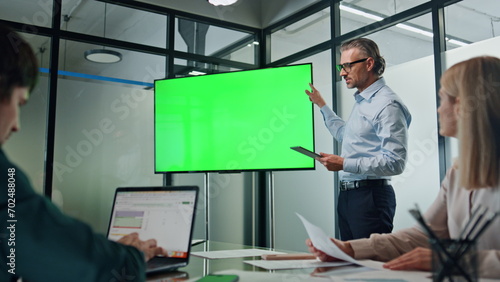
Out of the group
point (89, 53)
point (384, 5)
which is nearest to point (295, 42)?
point (384, 5)

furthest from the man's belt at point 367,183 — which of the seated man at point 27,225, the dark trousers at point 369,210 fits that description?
the seated man at point 27,225

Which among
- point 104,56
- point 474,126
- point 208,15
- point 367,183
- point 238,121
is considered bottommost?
point 367,183

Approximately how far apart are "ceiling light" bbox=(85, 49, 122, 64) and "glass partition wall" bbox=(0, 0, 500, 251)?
1.3 inches

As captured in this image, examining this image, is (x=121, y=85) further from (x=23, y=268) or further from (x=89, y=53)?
(x=23, y=268)

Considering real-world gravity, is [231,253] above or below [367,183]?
below

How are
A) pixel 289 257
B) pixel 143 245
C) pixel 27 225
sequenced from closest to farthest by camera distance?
pixel 27 225 < pixel 143 245 < pixel 289 257

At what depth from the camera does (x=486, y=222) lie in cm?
64

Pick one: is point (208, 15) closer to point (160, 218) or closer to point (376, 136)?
point (376, 136)

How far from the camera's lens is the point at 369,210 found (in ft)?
7.41

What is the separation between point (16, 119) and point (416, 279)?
30.1 inches

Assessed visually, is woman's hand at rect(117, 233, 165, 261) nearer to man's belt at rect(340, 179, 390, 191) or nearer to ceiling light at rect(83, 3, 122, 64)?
man's belt at rect(340, 179, 390, 191)

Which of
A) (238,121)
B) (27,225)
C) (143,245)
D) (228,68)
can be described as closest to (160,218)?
(143,245)

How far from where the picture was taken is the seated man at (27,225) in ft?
2.02

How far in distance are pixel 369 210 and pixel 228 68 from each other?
282 centimetres
